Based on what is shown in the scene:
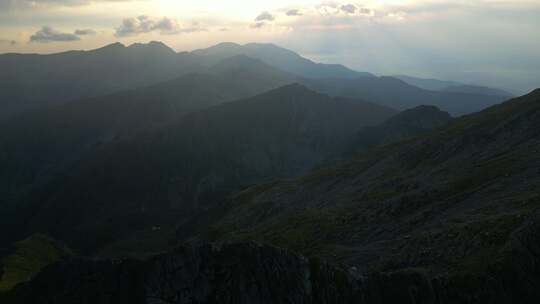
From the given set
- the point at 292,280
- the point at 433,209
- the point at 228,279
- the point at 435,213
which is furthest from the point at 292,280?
the point at 433,209

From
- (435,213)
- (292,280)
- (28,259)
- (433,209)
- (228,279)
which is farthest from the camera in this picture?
(28,259)

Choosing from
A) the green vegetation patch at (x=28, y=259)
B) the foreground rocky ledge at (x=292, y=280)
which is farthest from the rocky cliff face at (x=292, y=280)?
the green vegetation patch at (x=28, y=259)

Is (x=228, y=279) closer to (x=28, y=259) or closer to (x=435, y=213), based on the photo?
(x=435, y=213)

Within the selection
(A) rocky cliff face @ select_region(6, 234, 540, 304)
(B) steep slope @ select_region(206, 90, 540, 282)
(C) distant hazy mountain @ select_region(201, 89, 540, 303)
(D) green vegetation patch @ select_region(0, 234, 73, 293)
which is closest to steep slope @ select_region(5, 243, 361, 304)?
(A) rocky cliff face @ select_region(6, 234, 540, 304)

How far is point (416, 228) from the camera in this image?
5569cm

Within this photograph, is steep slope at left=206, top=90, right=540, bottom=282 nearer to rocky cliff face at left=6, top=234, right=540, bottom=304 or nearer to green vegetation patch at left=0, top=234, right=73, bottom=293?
rocky cliff face at left=6, top=234, right=540, bottom=304

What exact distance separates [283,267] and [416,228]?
959 inches

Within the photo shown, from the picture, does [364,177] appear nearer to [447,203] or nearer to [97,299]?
[447,203]

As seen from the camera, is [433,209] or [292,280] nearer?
[292,280]

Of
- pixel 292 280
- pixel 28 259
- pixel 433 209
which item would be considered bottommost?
pixel 28 259

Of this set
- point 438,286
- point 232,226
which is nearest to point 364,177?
point 232,226

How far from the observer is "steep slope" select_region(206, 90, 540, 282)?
38.4 m

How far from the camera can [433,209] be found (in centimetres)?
6006

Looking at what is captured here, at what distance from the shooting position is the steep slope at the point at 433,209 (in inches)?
1511
